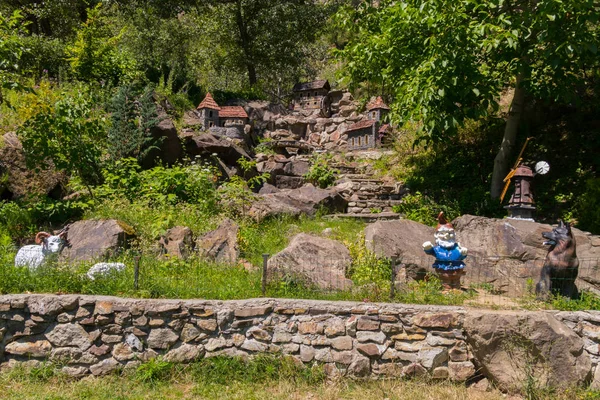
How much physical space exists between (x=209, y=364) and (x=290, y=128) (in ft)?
47.7

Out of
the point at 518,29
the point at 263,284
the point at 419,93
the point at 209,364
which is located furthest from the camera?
the point at 419,93

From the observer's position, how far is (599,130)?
11.3 metres

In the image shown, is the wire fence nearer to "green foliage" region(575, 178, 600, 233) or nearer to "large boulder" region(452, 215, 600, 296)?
"large boulder" region(452, 215, 600, 296)

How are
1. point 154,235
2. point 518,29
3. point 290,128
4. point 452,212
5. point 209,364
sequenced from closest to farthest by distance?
point 209,364
point 154,235
point 518,29
point 452,212
point 290,128

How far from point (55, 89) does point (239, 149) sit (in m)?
5.78

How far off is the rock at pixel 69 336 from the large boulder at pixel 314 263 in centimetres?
250

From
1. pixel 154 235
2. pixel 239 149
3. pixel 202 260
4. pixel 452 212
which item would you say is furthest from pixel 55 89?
pixel 452 212

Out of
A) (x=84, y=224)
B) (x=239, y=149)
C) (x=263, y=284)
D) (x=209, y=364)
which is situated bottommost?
(x=209, y=364)

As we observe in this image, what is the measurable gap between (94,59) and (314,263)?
11.5m

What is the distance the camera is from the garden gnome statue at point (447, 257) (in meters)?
6.41

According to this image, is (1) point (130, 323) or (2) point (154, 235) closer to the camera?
(1) point (130, 323)

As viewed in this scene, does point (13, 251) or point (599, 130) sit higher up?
point (599, 130)

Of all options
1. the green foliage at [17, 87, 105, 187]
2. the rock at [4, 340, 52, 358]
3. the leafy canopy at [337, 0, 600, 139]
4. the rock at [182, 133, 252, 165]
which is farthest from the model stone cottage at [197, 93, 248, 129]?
the rock at [4, 340, 52, 358]

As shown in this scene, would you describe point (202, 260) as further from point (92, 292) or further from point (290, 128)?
point (290, 128)
